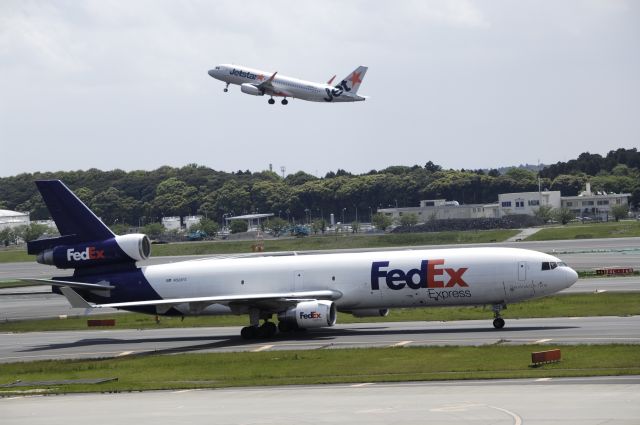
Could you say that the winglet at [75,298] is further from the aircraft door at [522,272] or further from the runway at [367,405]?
the aircraft door at [522,272]

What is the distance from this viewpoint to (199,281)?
55.2 m

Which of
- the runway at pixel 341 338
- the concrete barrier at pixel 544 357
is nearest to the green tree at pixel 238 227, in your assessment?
the runway at pixel 341 338

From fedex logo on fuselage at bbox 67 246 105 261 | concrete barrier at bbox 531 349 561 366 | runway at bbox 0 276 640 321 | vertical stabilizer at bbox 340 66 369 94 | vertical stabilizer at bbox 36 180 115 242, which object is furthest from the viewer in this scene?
vertical stabilizer at bbox 340 66 369 94

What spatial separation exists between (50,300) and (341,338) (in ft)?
146

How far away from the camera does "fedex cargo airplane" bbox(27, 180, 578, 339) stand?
50406 mm

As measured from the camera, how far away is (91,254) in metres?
55.4

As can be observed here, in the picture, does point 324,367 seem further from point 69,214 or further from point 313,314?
point 69,214

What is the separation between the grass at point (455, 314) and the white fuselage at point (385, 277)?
5522 millimetres

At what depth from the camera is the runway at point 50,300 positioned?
Answer: 69562 millimetres

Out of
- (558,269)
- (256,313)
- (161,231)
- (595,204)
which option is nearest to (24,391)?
(256,313)

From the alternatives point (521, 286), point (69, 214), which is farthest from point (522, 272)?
point (69, 214)

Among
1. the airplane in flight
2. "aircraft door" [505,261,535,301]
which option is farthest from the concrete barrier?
the airplane in flight

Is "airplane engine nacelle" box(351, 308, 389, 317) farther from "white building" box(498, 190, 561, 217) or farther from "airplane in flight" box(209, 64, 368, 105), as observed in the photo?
"white building" box(498, 190, 561, 217)

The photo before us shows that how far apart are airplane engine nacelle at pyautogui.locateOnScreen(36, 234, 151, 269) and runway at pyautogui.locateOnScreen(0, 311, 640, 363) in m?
4.26
